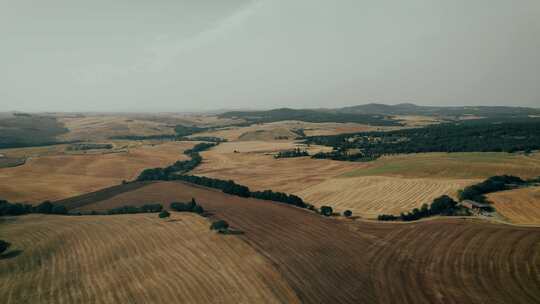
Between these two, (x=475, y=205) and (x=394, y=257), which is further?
(x=475, y=205)

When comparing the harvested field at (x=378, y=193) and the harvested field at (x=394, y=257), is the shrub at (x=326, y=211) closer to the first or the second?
the harvested field at (x=378, y=193)

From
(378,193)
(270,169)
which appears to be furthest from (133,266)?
(270,169)

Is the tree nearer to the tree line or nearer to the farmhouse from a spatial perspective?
the tree line

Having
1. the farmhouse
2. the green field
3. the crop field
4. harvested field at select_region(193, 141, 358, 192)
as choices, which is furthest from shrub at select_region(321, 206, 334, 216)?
the green field

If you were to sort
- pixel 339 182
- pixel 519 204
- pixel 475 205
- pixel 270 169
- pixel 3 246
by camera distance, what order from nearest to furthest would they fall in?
pixel 3 246 → pixel 519 204 → pixel 475 205 → pixel 339 182 → pixel 270 169

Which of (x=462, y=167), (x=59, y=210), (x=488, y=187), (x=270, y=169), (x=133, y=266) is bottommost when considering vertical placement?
(x=270, y=169)

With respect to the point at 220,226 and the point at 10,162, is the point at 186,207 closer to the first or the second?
the point at 220,226

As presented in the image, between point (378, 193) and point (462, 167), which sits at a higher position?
point (462, 167)

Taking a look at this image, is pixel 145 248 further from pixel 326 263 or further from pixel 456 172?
pixel 456 172
